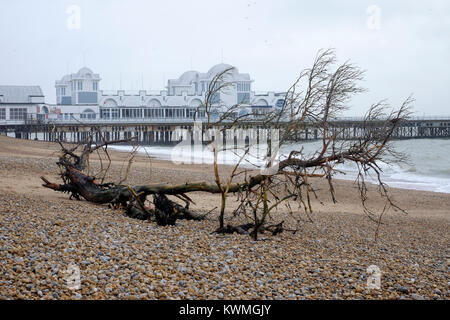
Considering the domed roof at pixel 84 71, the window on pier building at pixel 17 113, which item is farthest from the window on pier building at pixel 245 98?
the domed roof at pixel 84 71

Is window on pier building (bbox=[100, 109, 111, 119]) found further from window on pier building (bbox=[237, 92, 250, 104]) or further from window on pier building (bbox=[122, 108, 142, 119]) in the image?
window on pier building (bbox=[237, 92, 250, 104])

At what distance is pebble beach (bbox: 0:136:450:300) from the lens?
425cm

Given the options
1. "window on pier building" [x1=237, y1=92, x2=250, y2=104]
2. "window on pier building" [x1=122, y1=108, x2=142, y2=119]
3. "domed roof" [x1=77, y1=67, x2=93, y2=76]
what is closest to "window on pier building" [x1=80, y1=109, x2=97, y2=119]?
"window on pier building" [x1=122, y1=108, x2=142, y2=119]

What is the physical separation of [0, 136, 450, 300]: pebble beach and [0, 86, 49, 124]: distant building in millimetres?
53687

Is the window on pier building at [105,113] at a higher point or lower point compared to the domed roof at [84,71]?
lower

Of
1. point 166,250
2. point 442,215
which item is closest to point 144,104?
point 442,215

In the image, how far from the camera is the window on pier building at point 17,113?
189 ft

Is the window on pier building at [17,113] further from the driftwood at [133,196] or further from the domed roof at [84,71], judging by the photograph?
the driftwood at [133,196]

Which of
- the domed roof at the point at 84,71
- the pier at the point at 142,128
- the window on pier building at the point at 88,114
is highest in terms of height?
the domed roof at the point at 84,71

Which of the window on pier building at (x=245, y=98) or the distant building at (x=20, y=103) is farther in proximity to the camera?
the distant building at (x=20, y=103)

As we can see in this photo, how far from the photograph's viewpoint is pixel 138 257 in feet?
16.4

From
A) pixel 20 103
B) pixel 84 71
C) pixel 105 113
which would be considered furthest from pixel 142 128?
pixel 84 71

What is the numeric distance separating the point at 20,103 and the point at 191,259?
59.4m

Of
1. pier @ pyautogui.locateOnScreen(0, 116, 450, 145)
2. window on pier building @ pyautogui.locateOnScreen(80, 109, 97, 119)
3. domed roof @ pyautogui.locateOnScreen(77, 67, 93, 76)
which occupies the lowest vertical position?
pier @ pyautogui.locateOnScreen(0, 116, 450, 145)
